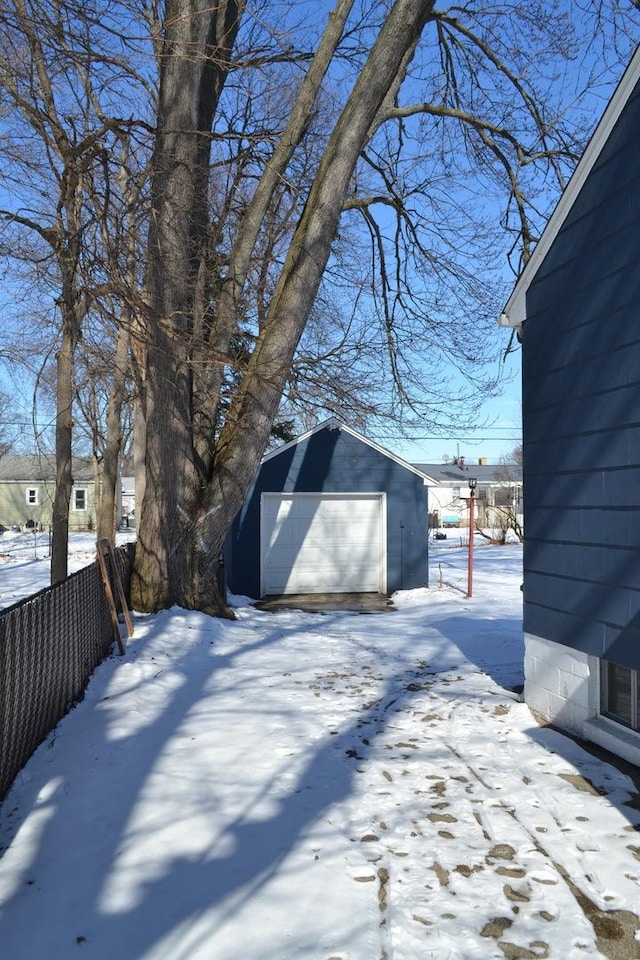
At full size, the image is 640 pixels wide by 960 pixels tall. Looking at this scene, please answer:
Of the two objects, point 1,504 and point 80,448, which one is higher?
point 80,448

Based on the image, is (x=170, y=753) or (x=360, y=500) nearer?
(x=170, y=753)

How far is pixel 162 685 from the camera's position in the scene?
6902 millimetres

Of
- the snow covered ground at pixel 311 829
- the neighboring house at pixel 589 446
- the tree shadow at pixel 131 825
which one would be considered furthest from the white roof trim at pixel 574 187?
the tree shadow at pixel 131 825

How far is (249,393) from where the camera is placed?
386 inches

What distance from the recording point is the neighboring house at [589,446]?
4992mm

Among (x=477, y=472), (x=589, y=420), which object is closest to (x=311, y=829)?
(x=589, y=420)

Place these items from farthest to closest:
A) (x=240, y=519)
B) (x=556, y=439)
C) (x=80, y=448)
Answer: (x=80, y=448), (x=240, y=519), (x=556, y=439)

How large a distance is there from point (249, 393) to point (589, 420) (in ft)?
17.2

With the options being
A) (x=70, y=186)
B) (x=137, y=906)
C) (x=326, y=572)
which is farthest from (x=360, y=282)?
(x=137, y=906)

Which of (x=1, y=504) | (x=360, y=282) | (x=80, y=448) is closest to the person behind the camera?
(x=360, y=282)

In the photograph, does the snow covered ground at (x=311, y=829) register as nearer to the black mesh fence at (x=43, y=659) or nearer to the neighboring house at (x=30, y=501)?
the black mesh fence at (x=43, y=659)

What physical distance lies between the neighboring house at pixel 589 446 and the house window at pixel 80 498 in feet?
142

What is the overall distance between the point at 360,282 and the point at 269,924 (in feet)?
39.6

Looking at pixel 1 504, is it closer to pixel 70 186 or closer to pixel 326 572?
pixel 326 572
